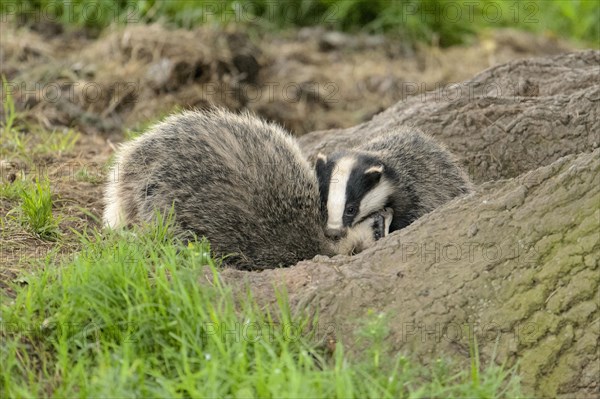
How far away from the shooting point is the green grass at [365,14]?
32.1ft

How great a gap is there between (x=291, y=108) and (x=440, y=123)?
285cm

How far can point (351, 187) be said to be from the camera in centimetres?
527

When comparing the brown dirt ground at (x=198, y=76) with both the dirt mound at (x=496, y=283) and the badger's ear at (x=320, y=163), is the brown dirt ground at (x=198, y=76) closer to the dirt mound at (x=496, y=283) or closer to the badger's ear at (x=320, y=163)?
the badger's ear at (x=320, y=163)

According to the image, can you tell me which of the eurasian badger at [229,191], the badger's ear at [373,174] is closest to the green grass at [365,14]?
the badger's ear at [373,174]

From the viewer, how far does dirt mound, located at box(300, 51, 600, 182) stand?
229 inches

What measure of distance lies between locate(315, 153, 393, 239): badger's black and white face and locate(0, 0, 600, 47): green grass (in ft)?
15.0

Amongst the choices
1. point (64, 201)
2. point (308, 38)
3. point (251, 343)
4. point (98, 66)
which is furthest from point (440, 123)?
point (308, 38)

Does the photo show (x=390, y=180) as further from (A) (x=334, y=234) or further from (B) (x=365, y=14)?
(B) (x=365, y=14)

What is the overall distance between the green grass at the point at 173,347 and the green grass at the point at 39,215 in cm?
82

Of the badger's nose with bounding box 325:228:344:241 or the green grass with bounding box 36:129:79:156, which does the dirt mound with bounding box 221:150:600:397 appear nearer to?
the badger's nose with bounding box 325:228:344:241

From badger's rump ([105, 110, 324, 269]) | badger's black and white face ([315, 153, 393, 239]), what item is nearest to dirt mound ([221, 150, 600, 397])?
badger's rump ([105, 110, 324, 269])

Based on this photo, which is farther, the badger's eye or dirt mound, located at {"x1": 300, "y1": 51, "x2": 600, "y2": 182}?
dirt mound, located at {"x1": 300, "y1": 51, "x2": 600, "y2": 182}

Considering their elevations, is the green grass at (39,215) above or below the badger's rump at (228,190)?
below

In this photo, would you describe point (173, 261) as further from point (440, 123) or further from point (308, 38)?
point (308, 38)
